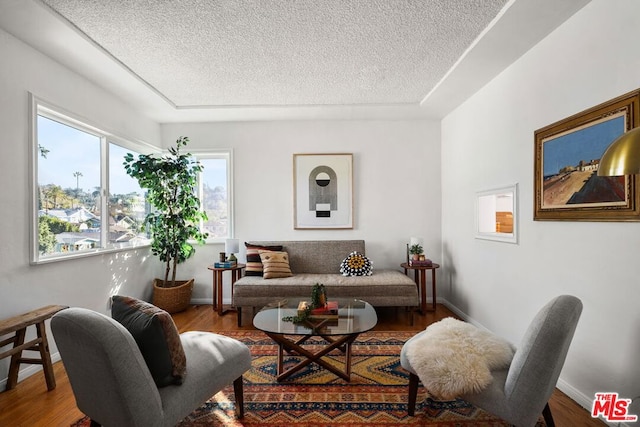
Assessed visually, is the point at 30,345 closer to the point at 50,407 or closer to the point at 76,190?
the point at 50,407

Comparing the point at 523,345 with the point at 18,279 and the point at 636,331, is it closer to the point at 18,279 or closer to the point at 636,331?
the point at 636,331

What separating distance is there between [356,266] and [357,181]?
4.05ft

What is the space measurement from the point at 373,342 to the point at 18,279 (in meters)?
2.90

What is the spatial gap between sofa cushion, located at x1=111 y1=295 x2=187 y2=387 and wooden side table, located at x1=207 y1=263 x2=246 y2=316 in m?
2.42

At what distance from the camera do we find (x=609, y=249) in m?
1.87

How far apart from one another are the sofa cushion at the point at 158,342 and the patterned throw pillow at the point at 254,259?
2.44 metres

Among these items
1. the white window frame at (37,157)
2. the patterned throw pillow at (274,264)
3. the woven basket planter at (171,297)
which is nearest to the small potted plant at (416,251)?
the patterned throw pillow at (274,264)

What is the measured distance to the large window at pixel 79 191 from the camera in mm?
2703

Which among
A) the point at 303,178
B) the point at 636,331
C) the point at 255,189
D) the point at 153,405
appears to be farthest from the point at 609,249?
the point at 255,189

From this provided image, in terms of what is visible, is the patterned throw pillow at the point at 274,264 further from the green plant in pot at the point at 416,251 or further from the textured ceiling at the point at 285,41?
the textured ceiling at the point at 285,41

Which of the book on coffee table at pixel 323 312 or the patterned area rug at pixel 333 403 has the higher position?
the book on coffee table at pixel 323 312

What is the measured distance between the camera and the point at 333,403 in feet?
6.83

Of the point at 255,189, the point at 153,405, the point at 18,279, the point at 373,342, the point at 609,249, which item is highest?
the point at 255,189
